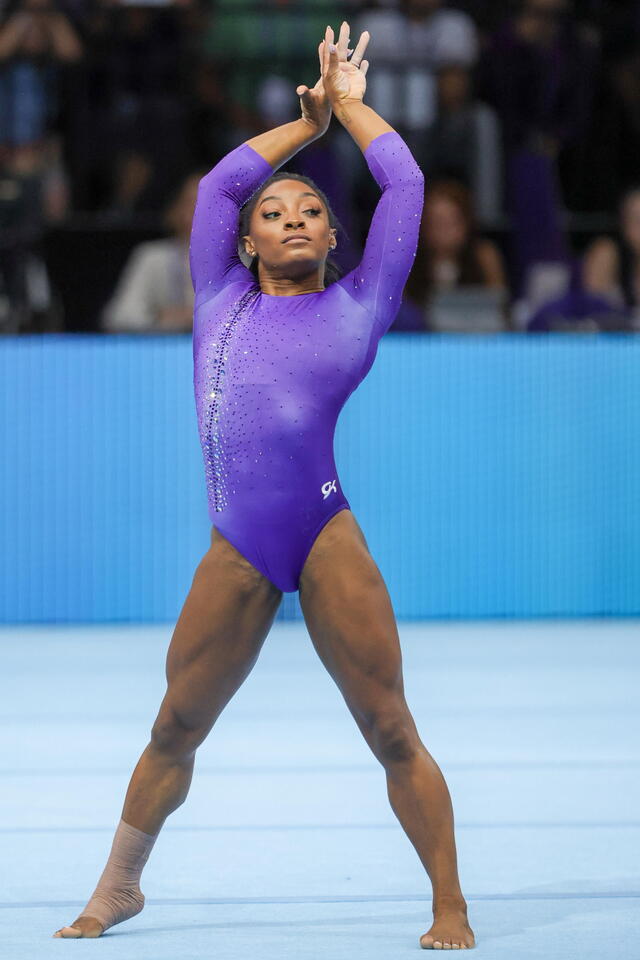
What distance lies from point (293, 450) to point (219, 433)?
0.51 ft

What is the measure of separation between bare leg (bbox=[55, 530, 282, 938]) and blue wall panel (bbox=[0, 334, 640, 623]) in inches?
161

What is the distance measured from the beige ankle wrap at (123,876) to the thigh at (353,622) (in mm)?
521

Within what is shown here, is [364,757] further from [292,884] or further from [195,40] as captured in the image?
[195,40]

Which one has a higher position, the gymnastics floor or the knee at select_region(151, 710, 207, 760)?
the knee at select_region(151, 710, 207, 760)

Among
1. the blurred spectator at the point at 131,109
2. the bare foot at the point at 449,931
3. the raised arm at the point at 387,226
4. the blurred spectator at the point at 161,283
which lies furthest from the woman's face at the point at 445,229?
the bare foot at the point at 449,931

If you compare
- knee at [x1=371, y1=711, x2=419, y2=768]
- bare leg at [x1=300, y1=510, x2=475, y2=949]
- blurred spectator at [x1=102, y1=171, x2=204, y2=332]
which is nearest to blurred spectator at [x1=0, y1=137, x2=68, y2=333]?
blurred spectator at [x1=102, y1=171, x2=204, y2=332]

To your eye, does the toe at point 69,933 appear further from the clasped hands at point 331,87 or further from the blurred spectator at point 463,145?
the blurred spectator at point 463,145

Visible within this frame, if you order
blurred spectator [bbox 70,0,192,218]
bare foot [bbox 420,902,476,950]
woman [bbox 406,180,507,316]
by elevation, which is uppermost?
blurred spectator [bbox 70,0,192,218]

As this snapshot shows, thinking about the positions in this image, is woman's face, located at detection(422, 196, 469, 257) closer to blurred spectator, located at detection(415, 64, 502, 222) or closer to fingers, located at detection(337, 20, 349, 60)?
blurred spectator, located at detection(415, 64, 502, 222)

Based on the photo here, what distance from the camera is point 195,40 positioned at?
9.84m

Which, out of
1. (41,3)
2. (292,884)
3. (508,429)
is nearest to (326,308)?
(292,884)

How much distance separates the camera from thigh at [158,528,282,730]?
300cm

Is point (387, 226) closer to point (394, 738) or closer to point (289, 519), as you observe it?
point (289, 519)

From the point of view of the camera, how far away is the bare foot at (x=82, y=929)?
9.90 feet
